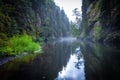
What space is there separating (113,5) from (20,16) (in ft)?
56.8

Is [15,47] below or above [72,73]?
above

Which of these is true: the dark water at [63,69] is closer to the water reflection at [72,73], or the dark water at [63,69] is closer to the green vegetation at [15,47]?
the water reflection at [72,73]

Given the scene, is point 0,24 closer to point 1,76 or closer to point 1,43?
point 1,43

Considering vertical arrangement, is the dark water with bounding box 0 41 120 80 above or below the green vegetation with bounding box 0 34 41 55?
below

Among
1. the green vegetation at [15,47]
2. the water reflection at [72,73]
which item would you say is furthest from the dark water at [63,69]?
the green vegetation at [15,47]

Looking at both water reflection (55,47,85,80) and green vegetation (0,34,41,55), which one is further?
green vegetation (0,34,41,55)

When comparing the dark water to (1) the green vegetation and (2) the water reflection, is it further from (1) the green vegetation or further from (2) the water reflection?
(1) the green vegetation

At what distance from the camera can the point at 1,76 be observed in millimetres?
8383

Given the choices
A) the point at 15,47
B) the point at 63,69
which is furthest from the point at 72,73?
the point at 15,47

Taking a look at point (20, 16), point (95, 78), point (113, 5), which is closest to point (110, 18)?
point (113, 5)

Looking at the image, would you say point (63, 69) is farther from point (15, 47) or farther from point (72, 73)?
point (15, 47)

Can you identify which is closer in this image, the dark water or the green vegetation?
the dark water

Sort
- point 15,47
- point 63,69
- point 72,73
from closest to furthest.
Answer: point 72,73 → point 63,69 → point 15,47

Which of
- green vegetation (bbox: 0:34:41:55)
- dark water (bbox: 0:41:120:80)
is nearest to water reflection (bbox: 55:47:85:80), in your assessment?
dark water (bbox: 0:41:120:80)
